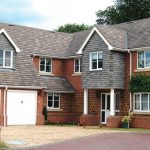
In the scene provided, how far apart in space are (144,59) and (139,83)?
195 centimetres

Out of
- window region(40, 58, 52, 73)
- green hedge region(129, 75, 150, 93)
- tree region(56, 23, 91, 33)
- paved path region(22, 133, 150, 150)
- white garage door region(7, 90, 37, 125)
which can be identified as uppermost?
tree region(56, 23, 91, 33)

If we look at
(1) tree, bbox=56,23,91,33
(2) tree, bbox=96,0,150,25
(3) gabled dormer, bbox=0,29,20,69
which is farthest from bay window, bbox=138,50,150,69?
(1) tree, bbox=56,23,91,33

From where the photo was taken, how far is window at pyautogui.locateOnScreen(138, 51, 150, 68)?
37.5m

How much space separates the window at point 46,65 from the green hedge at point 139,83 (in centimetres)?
Answer: 920

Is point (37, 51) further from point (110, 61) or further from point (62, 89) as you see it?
point (110, 61)

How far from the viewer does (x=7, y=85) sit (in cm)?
3703

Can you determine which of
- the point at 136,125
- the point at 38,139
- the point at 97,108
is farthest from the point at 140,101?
the point at 38,139

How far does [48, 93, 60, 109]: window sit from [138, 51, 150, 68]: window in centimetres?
889

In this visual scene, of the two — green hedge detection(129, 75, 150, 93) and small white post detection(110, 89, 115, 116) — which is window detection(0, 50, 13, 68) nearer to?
small white post detection(110, 89, 115, 116)

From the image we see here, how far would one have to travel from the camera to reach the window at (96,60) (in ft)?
128

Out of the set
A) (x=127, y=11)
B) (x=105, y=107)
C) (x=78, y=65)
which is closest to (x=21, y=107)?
(x=105, y=107)

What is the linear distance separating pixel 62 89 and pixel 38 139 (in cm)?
1786

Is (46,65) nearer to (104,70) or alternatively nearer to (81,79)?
(81,79)

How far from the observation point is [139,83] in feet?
123
